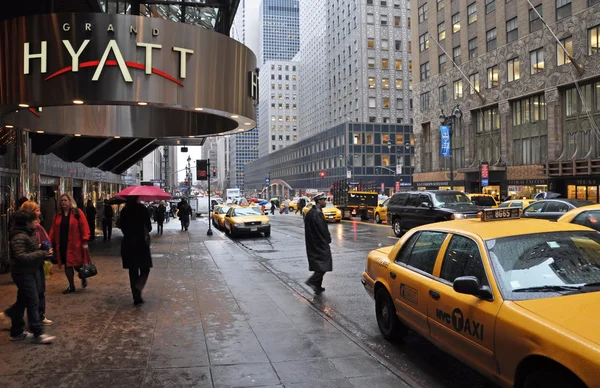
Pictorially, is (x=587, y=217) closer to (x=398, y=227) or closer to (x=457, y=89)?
(x=398, y=227)

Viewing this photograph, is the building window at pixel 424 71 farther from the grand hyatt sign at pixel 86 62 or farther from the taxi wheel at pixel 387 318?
the taxi wheel at pixel 387 318

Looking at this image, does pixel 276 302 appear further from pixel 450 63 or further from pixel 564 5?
pixel 450 63

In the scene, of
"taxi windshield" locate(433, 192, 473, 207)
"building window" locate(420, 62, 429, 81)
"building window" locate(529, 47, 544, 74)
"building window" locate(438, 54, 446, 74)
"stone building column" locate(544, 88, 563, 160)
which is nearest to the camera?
"taxi windshield" locate(433, 192, 473, 207)

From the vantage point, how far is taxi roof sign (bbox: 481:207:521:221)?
16.6 ft

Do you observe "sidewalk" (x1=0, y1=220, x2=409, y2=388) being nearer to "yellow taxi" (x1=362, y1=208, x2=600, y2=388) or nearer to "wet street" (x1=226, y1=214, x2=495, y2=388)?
"wet street" (x1=226, y1=214, x2=495, y2=388)

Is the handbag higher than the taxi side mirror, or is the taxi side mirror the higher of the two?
the taxi side mirror

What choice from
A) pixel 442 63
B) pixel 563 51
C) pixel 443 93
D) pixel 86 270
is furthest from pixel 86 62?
pixel 442 63

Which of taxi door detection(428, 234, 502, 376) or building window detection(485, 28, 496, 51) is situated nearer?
taxi door detection(428, 234, 502, 376)

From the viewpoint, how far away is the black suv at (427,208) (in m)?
16.1

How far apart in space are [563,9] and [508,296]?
38938 mm

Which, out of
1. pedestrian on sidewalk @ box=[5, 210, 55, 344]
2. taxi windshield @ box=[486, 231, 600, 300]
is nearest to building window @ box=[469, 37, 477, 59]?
taxi windshield @ box=[486, 231, 600, 300]

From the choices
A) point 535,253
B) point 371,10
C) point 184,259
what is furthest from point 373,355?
point 371,10

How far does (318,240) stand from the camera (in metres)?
9.26

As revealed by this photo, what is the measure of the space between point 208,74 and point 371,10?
255 ft
